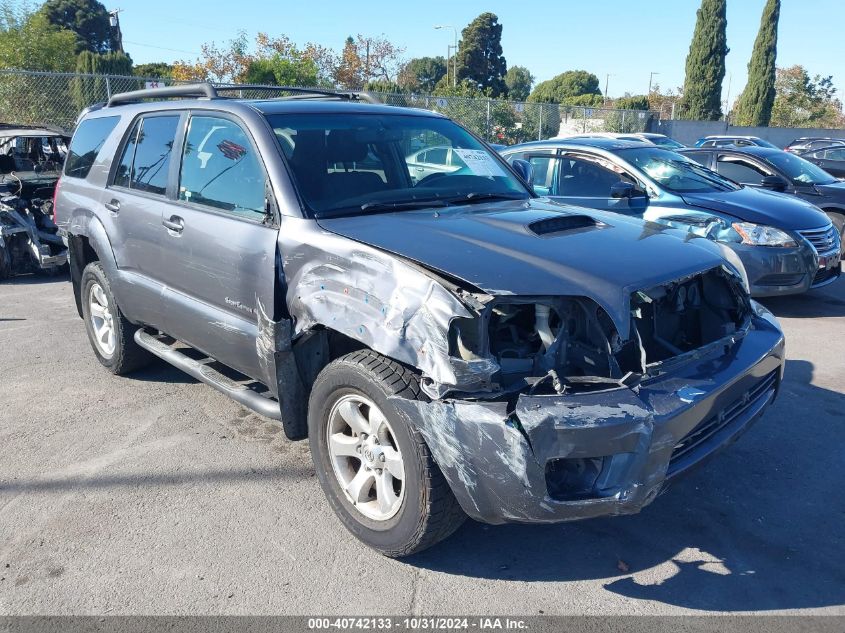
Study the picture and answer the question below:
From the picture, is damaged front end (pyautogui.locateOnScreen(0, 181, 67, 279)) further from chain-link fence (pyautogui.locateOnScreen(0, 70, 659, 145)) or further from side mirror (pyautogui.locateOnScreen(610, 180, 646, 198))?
side mirror (pyautogui.locateOnScreen(610, 180, 646, 198))

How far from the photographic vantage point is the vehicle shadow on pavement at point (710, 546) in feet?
9.36

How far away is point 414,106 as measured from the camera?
1268 cm

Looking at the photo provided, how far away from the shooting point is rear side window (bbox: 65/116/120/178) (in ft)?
16.7

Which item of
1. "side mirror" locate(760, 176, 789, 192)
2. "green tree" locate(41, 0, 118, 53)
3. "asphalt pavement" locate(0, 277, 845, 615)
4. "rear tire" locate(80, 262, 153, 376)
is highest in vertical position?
"green tree" locate(41, 0, 118, 53)

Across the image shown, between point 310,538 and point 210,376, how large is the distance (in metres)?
1.26

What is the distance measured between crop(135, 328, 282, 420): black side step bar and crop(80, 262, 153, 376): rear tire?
15 cm

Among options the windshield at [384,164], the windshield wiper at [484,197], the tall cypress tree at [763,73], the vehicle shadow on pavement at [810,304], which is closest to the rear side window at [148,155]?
the windshield at [384,164]

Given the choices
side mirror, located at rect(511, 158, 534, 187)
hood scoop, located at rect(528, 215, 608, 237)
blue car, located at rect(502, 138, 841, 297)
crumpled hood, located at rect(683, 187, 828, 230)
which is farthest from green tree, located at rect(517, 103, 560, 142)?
hood scoop, located at rect(528, 215, 608, 237)

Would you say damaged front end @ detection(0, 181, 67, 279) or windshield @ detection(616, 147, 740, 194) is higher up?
windshield @ detection(616, 147, 740, 194)

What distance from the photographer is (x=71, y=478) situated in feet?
12.4

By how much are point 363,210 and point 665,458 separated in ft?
5.98

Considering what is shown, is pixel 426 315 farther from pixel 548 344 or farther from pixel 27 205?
pixel 27 205

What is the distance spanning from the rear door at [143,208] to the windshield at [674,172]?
4.85 meters

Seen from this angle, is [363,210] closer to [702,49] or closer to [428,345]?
[428,345]
